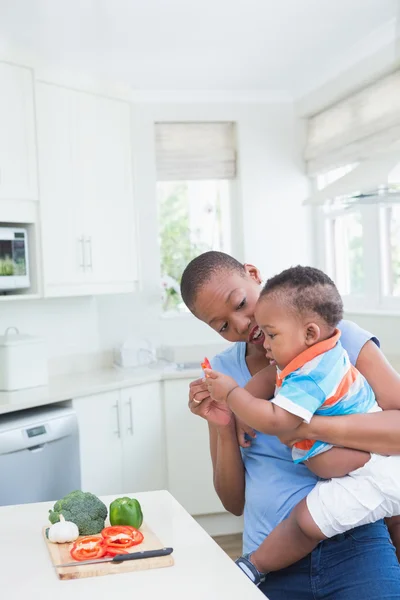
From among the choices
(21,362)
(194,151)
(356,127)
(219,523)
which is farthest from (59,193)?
(219,523)

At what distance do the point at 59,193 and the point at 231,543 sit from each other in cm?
214

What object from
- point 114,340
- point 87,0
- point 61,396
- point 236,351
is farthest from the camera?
point 114,340

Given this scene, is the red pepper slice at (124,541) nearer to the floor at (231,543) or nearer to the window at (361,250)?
the floor at (231,543)

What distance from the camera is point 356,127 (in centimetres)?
421

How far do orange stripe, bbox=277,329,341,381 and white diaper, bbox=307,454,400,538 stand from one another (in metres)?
0.24

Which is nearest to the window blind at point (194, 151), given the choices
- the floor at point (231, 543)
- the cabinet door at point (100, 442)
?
the cabinet door at point (100, 442)

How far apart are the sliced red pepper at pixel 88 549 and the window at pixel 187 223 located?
11.1 ft

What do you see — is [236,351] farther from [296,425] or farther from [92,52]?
[92,52]

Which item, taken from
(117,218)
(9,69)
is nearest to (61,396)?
(117,218)

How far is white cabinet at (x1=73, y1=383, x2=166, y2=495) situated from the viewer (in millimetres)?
3656

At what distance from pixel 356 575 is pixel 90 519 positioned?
54 cm

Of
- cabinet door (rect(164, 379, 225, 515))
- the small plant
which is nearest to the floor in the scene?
→ cabinet door (rect(164, 379, 225, 515))

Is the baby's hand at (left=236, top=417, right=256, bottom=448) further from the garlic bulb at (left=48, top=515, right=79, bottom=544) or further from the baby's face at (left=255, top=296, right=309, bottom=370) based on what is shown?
the garlic bulb at (left=48, top=515, right=79, bottom=544)

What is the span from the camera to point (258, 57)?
420cm
